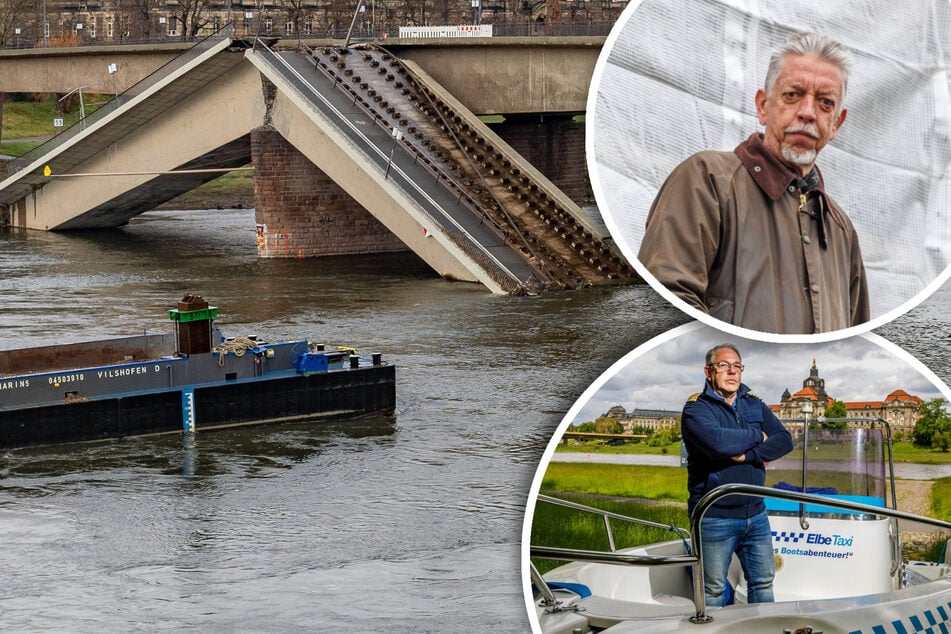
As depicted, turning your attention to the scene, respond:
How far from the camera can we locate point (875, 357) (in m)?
2.57

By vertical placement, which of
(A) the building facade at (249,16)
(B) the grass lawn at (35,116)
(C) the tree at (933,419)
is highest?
(A) the building facade at (249,16)

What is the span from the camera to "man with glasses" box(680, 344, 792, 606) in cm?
274

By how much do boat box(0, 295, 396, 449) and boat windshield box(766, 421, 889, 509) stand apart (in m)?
21.7

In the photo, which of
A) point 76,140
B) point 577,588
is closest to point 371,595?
point 577,588

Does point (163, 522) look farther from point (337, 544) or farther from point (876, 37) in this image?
point (876, 37)

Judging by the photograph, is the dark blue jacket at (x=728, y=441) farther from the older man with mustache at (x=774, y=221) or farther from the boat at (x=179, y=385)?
the boat at (x=179, y=385)

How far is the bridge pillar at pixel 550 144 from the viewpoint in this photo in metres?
52.4

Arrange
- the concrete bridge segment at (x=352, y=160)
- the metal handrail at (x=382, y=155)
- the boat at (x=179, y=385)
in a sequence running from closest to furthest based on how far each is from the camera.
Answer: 1. the boat at (x=179, y=385)
2. the metal handrail at (x=382, y=155)
3. the concrete bridge segment at (x=352, y=160)

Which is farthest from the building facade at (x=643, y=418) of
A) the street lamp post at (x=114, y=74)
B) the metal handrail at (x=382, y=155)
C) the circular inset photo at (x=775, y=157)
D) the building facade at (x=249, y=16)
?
the street lamp post at (x=114, y=74)

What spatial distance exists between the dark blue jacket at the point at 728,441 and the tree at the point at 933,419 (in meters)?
0.28

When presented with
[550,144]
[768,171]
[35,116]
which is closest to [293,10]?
[35,116]

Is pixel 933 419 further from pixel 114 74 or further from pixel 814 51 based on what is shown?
pixel 114 74

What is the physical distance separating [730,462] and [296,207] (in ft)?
149

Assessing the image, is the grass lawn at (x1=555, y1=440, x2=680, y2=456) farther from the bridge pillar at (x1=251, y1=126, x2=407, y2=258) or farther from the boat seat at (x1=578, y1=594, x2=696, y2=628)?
the bridge pillar at (x1=251, y1=126, x2=407, y2=258)
